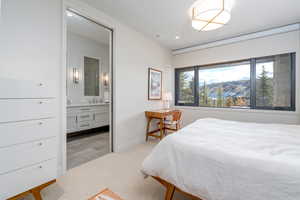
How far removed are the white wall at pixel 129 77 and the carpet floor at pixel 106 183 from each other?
1.82ft

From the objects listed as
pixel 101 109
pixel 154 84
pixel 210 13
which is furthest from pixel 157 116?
pixel 210 13

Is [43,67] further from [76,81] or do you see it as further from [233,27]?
[233,27]

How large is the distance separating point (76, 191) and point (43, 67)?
160 centimetres

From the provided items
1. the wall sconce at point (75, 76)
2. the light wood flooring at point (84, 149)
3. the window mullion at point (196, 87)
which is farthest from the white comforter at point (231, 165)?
the wall sconce at point (75, 76)

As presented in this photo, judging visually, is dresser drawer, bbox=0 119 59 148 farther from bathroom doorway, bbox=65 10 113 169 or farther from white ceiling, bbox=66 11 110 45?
white ceiling, bbox=66 11 110 45

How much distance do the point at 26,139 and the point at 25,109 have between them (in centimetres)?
28

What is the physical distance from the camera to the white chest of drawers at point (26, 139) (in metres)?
1.12

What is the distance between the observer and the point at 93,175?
73.8 inches

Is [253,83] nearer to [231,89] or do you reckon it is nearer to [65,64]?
[231,89]

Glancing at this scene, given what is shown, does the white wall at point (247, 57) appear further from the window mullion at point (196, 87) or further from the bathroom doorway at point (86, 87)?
the bathroom doorway at point (86, 87)

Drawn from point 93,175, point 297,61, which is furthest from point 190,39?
point 93,175

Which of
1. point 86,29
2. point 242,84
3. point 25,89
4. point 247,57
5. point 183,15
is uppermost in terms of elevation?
point 86,29

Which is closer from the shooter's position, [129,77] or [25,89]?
[25,89]

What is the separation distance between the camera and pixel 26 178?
124cm
